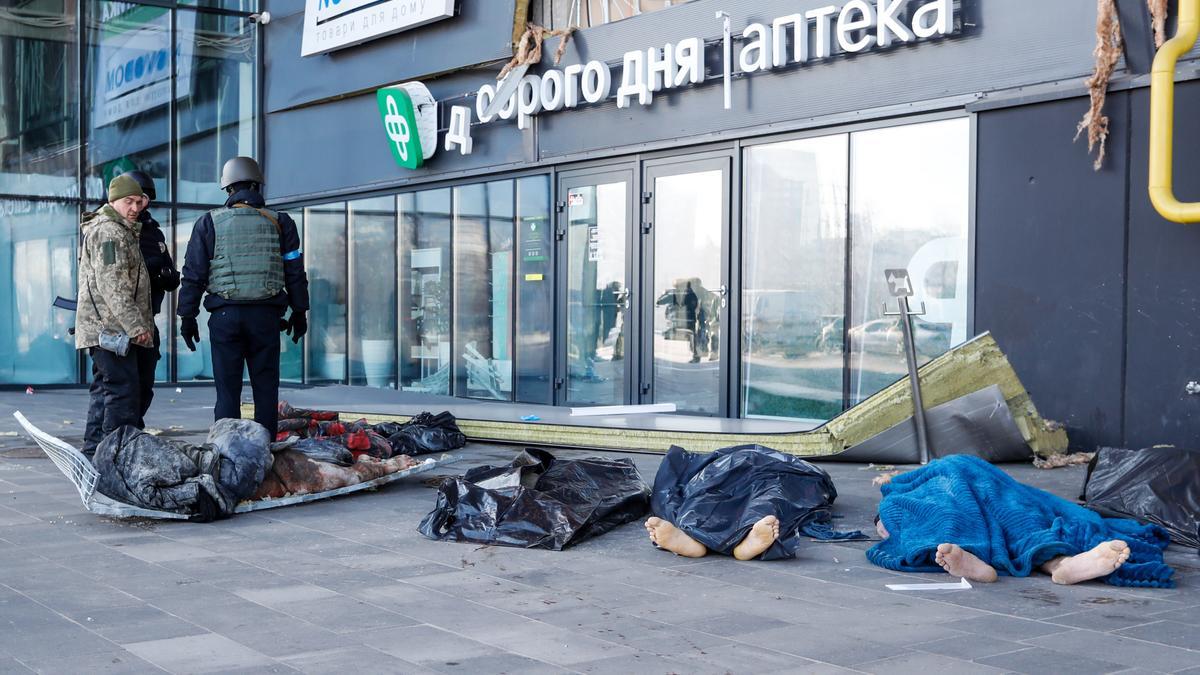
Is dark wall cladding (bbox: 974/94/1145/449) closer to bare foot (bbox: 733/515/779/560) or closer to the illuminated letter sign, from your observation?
bare foot (bbox: 733/515/779/560)

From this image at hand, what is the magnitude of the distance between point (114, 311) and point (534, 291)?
6.43 meters

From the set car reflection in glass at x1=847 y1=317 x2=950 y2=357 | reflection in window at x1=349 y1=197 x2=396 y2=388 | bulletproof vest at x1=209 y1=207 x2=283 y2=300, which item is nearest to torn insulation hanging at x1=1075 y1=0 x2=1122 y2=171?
car reflection in glass at x1=847 y1=317 x2=950 y2=357

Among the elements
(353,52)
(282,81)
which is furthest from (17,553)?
(282,81)

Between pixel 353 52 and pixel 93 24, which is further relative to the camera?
pixel 93 24

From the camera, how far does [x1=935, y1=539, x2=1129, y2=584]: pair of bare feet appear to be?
15.6ft

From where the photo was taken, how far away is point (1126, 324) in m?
8.63

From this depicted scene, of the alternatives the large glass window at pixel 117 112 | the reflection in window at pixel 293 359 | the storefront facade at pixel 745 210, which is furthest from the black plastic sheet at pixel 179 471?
the large glass window at pixel 117 112

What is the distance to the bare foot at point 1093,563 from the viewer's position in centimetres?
475

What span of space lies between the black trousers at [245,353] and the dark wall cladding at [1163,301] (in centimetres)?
585

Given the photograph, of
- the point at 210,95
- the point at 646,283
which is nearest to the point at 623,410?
the point at 646,283

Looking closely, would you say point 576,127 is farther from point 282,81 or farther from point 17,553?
point 17,553

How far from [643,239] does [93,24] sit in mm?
10044

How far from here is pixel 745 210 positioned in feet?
37.3

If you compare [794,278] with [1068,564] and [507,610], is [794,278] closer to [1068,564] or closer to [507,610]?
[1068,564]
